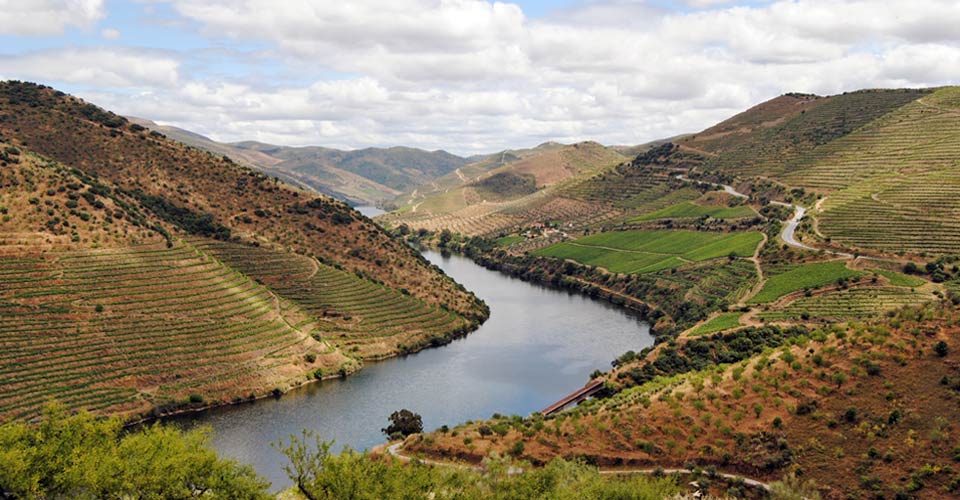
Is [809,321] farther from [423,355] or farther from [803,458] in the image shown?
[423,355]

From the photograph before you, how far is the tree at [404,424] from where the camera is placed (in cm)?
7044

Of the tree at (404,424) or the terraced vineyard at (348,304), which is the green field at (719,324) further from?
the terraced vineyard at (348,304)

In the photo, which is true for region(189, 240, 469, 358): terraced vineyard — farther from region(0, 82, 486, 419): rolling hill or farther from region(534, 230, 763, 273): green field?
region(534, 230, 763, 273): green field

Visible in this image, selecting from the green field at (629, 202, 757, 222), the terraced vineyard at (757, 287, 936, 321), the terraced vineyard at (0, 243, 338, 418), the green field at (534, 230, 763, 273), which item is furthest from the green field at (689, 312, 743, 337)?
the green field at (629, 202, 757, 222)

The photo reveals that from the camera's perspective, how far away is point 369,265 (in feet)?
412

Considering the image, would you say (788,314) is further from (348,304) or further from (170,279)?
(170,279)

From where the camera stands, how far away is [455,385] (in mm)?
89438

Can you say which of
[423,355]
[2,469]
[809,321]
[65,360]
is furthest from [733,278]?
[2,469]

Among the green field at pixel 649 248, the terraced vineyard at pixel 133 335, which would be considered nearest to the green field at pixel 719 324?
the green field at pixel 649 248

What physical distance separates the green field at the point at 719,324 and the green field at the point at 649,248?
31.6 m

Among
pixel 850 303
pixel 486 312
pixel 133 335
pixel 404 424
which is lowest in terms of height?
pixel 404 424

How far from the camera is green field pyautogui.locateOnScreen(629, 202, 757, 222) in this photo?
6078 inches

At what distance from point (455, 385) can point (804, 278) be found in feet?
170

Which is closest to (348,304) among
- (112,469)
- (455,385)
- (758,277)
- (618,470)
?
(455,385)
